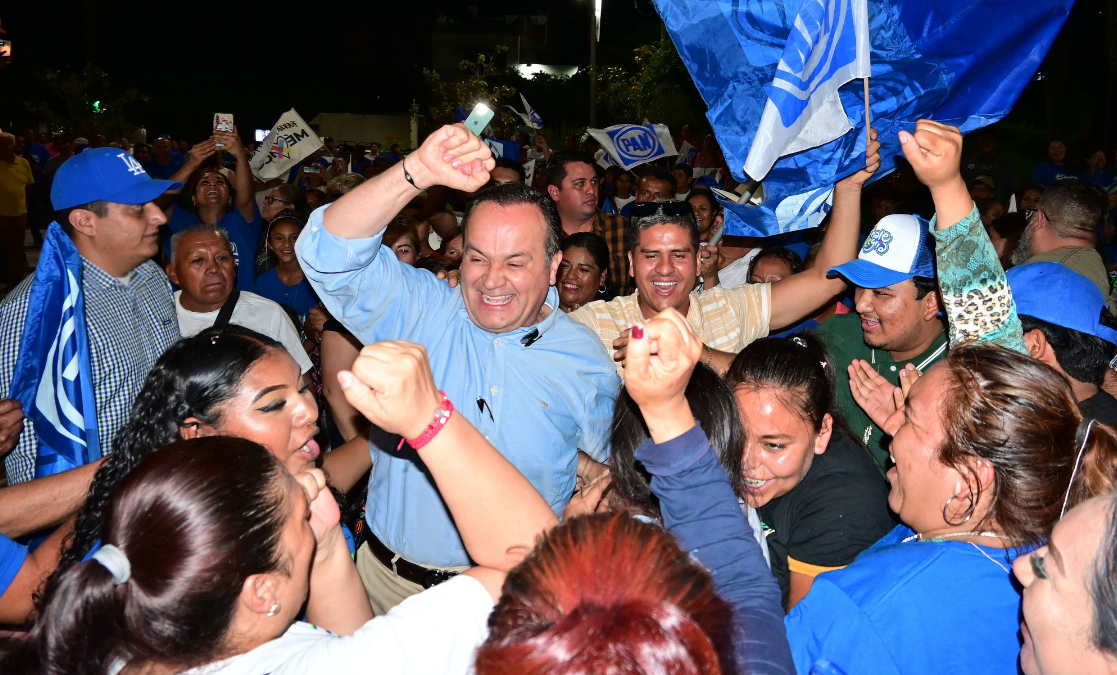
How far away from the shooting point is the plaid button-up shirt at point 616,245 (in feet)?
20.1

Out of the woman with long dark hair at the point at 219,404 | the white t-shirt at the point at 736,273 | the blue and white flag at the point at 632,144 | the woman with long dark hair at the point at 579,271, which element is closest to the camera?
the woman with long dark hair at the point at 219,404


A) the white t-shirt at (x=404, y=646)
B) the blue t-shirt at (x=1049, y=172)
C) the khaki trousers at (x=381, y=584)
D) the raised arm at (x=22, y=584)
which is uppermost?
the blue t-shirt at (x=1049, y=172)

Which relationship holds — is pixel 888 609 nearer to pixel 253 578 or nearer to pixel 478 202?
pixel 253 578

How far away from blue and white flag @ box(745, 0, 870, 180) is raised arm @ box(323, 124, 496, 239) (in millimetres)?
1019

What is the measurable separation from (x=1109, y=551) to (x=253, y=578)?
150 cm

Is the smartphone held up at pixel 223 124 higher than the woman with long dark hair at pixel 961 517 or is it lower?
higher

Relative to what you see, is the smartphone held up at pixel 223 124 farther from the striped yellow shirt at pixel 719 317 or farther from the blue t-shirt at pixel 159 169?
the blue t-shirt at pixel 159 169

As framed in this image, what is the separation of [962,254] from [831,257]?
1021mm

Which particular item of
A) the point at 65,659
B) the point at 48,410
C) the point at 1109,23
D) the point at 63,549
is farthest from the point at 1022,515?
the point at 1109,23

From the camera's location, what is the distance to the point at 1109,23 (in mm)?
14961

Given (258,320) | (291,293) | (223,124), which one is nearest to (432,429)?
(258,320)

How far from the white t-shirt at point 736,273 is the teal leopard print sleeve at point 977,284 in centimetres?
288

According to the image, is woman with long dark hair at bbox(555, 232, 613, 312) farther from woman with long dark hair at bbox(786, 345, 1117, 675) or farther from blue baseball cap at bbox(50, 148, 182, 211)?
woman with long dark hair at bbox(786, 345, 1117, 675)

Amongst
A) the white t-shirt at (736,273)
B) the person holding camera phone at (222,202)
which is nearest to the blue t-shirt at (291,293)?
the person holding camera phone at (222,202)
